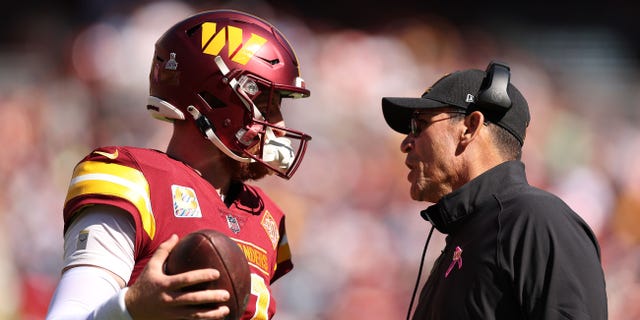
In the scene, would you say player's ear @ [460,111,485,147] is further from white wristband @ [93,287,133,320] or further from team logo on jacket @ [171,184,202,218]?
white wristband @ [93,287,133,320]

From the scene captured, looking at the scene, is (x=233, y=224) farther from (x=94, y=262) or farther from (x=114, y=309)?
(x=114, y=309)

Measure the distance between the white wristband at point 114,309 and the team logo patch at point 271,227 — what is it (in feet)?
2.54

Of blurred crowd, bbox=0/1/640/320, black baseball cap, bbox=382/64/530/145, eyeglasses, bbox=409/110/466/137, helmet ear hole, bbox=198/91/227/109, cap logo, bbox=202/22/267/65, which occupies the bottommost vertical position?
blurred crowd, bbox=0/1/640/320

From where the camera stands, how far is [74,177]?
1.93 meters

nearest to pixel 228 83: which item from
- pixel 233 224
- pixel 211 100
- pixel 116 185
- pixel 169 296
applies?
pixel 211 100

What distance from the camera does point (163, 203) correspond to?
1.94 meters

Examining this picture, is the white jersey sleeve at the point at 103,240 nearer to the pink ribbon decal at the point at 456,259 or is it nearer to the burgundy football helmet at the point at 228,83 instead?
the burgundy football helmet at the point at 228,83

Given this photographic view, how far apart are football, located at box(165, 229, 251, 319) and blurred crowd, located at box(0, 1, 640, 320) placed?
3.38 metres

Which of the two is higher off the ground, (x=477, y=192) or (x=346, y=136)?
(x=477, y=192)

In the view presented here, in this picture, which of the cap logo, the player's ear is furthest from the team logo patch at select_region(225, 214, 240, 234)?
the player's ear

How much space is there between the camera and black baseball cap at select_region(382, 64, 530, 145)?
2.23 meters

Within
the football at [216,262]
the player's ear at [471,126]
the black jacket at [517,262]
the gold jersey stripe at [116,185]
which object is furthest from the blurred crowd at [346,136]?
the football at [216,262]

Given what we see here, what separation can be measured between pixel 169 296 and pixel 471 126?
111cm

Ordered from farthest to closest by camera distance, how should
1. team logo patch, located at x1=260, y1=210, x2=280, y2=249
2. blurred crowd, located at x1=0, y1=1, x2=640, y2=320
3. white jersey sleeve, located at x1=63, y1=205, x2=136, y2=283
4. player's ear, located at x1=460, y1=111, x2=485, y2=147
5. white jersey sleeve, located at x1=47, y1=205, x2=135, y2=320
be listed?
1. blurred crowd, located at x1=0, y1=1, x2=640, y2=320
2. team logo patch, located at x1=260, y1=210, x2=280, y2=249
3. player's ear, located at x1=460, y1=111, x2=485, y2=147
4. white jersey sleeve, located at x1=63, y1=205, x2=136, y2=283
5. white jersey sleeve, located at x1=47, y1=205, x2=135, y2=320
